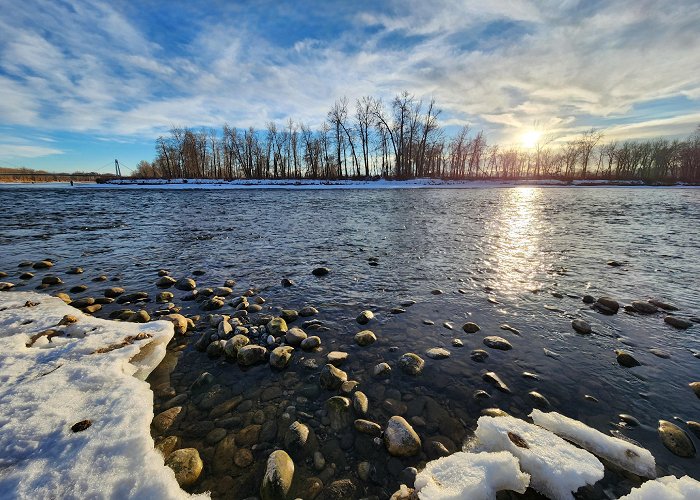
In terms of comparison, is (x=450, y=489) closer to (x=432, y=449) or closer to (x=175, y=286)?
(x=432, y=449)

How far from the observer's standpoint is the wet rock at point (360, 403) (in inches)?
112

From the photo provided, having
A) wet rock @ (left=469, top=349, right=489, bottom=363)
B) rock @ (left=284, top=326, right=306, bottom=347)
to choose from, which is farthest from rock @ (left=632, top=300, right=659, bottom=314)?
rock @ (left=284, top=326, right=306, bottom=347)

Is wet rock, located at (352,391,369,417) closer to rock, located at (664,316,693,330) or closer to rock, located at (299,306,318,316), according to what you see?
rock, located at (299,306,318,316)

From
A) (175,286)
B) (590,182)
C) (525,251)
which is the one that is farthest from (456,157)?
(175,286)

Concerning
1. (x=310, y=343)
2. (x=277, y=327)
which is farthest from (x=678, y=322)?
(x=277, y=327)

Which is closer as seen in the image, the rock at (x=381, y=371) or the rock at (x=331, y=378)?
the rock at (x=331, y=378)

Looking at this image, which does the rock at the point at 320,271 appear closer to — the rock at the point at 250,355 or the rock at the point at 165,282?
the rock at the point at 165,282

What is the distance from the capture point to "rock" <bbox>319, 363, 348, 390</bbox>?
3203 mm

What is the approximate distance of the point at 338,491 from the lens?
212cm

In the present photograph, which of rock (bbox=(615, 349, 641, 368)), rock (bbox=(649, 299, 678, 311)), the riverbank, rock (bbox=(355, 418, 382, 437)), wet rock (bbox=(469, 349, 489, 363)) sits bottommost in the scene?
rock (bbox=(355, 418, 382, 437))

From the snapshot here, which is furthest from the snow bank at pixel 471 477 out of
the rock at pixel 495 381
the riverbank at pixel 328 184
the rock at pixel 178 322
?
the riverbank at pixel 328 184

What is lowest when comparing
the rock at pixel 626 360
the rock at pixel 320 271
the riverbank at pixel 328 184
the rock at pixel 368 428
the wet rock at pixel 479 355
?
the rock at pixel 368 428

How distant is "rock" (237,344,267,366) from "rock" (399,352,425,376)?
5.69 ft

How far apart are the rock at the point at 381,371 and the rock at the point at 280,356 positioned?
1.07 metres
